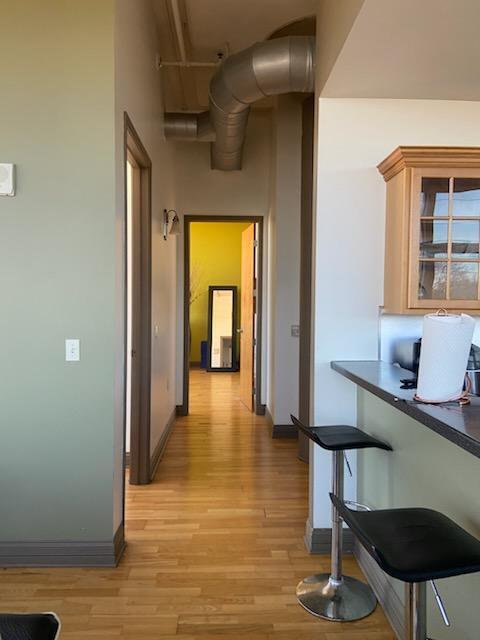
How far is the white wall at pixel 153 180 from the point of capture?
2588mm

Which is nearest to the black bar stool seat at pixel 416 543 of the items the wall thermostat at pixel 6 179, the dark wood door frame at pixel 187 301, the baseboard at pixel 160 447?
the wall thermostat at pixel 6 179

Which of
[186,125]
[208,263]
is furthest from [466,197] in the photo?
[208,263]

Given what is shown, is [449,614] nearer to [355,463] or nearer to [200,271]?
[355,463]

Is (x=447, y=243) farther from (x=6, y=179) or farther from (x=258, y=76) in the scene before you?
(x=6, y=179)

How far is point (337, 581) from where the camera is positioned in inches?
90.3

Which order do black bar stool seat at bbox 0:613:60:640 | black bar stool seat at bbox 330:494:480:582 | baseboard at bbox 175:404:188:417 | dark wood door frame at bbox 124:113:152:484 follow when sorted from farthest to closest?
baseboard at bbox 175:404:188:417 → dark wood door frame at bbox 124:113:152:484 → black bar stool seat at bbox 330:494:480:582 → black bar stool seat at bbox 0:613:60:640

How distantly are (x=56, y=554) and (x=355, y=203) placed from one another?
231 cm

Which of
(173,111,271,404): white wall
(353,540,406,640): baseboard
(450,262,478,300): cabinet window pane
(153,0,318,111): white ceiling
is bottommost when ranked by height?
(353,540,406,640): baseboard

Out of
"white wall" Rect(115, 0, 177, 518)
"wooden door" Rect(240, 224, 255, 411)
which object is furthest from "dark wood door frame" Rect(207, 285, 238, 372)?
"white wall" Rect(115, 0, 177, 518)

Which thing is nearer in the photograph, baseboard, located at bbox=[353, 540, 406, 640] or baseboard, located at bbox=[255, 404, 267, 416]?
baseboard, located at bbox=[353, 540, 406, 640]

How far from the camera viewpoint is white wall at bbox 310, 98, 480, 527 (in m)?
2.62

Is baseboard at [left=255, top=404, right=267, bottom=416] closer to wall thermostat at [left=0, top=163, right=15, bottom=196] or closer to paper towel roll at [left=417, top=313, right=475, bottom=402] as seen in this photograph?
wall thermostat at [left=0, top=163, right=15, bottom=196]

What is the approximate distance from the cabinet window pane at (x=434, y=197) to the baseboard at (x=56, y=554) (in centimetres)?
223

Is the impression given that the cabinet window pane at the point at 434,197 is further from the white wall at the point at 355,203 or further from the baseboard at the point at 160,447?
the baseboard at the point at 160,447
